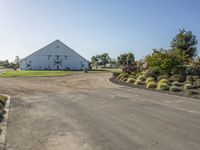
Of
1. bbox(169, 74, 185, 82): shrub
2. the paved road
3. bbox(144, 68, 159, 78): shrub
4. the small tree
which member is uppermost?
the small tree

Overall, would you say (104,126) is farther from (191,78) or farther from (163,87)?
(191,78)

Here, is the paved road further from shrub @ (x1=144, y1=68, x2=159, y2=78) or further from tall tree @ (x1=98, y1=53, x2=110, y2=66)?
tall tree @ (x1=98, y1=53, x2=110, y2=66)

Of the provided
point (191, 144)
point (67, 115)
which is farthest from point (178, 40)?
point (191, 144)

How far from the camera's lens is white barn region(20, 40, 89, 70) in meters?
67.8

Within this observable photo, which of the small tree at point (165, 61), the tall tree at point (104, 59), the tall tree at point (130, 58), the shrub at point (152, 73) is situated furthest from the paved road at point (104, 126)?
the tall tree at point (104, 59)

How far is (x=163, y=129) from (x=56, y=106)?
7.06m

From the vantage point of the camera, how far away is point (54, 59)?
2741 inches

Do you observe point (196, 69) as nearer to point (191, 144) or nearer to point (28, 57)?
point (191, 144)

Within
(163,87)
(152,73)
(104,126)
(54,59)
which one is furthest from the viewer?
(54,59)

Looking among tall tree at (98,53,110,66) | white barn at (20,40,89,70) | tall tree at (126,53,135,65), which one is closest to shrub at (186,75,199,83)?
white barn at (20,40,89,70)

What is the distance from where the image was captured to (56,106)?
49.7ft

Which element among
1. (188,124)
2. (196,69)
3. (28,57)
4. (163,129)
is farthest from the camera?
(28,57)

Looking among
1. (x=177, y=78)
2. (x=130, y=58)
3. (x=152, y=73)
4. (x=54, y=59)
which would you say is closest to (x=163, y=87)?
(x=177, y=78)

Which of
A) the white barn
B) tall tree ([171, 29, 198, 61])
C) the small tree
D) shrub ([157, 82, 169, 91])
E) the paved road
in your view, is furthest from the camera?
the white barn
